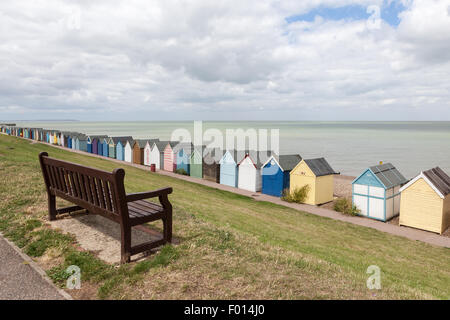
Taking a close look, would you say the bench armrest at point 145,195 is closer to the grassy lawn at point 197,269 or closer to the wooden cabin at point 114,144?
the grassy lawn at point 197,269

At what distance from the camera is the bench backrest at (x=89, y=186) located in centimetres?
464

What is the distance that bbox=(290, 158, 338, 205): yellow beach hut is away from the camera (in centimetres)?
2052

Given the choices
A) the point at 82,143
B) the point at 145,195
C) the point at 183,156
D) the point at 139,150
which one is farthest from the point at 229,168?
the point at 82,143

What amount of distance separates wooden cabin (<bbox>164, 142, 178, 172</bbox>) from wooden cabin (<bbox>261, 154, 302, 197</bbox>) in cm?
1121

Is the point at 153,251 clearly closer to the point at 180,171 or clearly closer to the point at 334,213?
the point at 334,213

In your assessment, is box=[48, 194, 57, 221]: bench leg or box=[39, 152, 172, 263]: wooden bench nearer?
box=[39, 152, 172, 263]: wooden bench

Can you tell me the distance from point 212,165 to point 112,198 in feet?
74.5

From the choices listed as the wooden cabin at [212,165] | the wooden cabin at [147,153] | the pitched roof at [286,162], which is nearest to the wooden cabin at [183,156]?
the wooden cabin at [212,165]

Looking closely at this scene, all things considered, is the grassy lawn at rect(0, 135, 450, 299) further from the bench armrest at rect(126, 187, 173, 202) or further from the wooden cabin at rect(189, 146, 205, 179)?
the wooden cabin at rect(189, 146, 205, 179)

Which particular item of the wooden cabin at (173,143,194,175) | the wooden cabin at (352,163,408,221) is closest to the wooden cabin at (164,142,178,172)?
the wooden cabin at (173,143,194,175)

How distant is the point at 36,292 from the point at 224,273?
245 centimetres

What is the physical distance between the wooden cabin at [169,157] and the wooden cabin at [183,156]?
0.43m

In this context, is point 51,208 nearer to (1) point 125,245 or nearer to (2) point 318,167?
(1) point 125,245

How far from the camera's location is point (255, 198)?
71.4 ft
